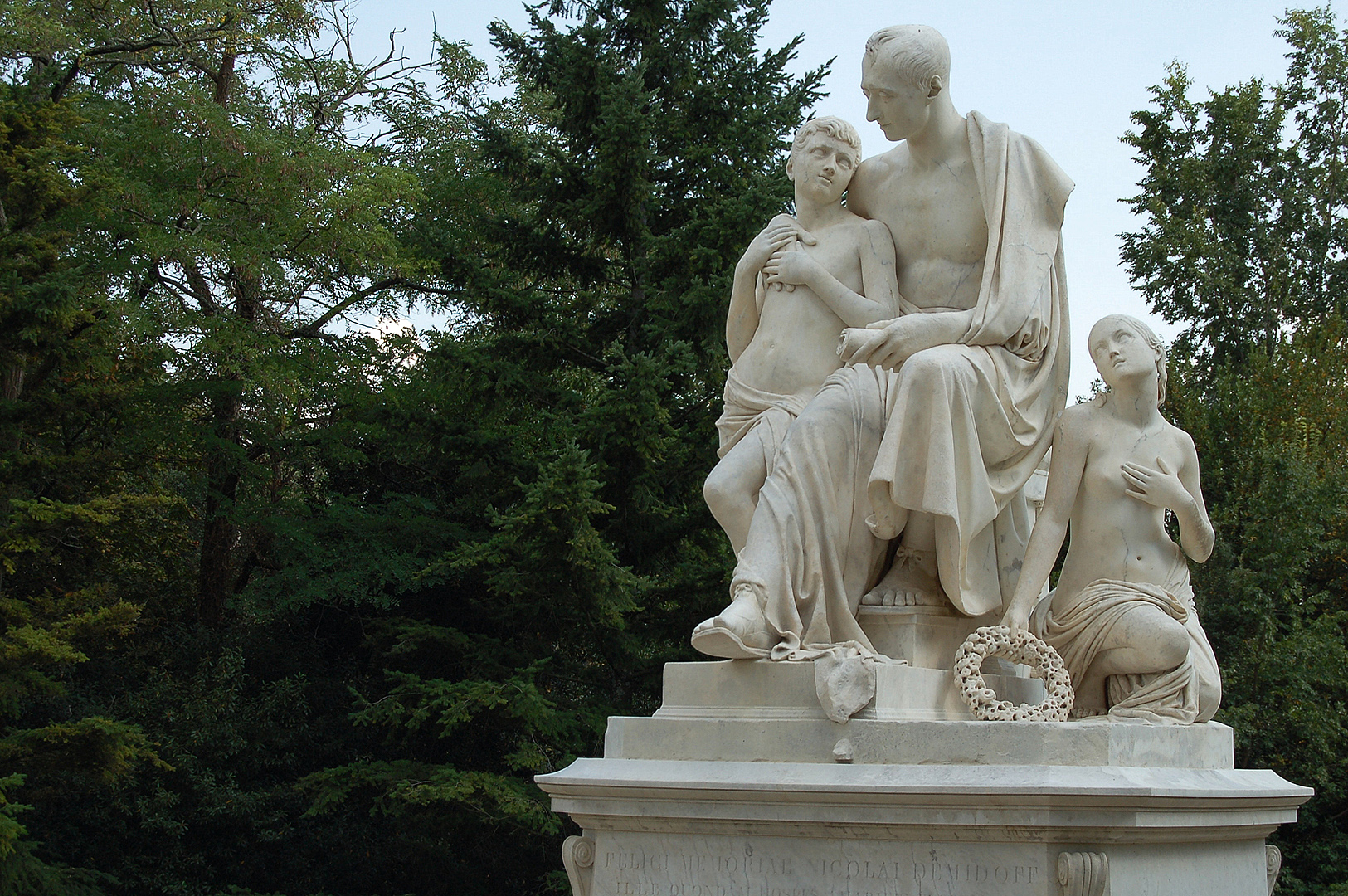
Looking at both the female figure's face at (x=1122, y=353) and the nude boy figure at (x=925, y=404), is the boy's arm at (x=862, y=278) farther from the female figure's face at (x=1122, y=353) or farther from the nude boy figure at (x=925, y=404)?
the female figure's face at (x=1122, y=353)

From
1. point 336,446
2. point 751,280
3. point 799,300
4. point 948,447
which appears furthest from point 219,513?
point 948,447

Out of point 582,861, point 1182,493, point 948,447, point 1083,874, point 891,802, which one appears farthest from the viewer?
point 1182,493

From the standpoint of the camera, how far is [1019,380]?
4.92 metres

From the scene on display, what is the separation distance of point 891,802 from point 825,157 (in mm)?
2486

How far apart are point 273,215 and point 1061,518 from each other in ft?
36.8

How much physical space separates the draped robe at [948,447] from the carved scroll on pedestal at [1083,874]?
848 mm

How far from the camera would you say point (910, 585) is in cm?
481

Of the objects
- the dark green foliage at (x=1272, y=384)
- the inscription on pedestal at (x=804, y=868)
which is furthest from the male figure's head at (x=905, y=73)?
the dark green foliage at (x=1272, y=384)

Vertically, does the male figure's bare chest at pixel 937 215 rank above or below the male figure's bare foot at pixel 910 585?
above

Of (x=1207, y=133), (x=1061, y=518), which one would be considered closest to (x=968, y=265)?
(x=1061, y=518)

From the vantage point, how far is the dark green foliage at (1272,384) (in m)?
13.0

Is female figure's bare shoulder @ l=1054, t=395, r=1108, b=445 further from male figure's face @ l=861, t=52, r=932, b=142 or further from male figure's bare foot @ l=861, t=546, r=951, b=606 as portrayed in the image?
male figure's face @ l=861, t=52, r=932, b=142

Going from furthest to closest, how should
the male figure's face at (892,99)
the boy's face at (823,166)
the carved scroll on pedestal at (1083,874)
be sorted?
1. the boy's face at (823,166)
2. the male figure's face at (892,99)
3. the carved scroll on pedestal at (1083,874)

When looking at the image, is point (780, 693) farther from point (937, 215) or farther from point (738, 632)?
point (937, 215)
